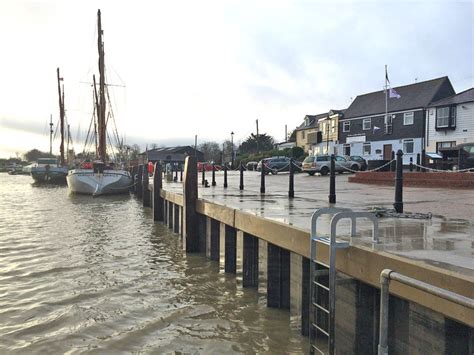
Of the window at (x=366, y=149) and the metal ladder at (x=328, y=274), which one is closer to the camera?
the metal ladder at (x=328, y=274)

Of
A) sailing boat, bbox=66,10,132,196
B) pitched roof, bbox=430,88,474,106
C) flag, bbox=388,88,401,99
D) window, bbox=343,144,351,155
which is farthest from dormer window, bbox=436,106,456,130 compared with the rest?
sailing boat, bbox=66,10,132,196

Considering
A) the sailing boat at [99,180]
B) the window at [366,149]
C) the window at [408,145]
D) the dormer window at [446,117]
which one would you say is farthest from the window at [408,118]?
the sailing boat at [99,180]

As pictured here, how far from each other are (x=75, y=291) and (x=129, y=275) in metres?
1.36

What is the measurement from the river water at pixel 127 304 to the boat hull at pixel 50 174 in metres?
45.3

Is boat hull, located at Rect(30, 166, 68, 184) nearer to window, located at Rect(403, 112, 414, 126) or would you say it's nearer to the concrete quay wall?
window, located at Rect(403, 112, 414, 126)

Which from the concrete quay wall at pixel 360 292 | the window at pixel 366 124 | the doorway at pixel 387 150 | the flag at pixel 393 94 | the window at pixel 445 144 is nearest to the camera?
the concrete quay wall at pixel 360 292

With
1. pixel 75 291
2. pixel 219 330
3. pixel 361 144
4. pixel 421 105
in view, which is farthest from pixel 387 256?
pixel 361 144

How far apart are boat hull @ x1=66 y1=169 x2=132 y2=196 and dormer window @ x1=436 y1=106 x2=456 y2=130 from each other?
90.1 feet

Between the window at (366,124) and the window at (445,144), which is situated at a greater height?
the window at (366,124)

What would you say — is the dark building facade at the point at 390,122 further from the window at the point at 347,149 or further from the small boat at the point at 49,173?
the small boat at the point at 49,173

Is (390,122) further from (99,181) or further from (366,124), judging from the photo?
(99,181)

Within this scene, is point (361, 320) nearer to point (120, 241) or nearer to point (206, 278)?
point (206, 278)

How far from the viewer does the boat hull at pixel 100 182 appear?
33.4 meters

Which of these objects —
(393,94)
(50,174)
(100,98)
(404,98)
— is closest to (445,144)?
(393,94)
